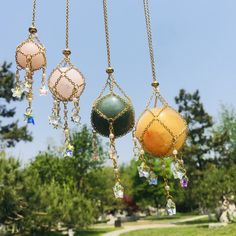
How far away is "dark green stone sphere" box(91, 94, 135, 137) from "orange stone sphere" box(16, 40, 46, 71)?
1.44m

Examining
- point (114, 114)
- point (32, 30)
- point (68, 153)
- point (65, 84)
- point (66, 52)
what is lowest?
point (68, 153)

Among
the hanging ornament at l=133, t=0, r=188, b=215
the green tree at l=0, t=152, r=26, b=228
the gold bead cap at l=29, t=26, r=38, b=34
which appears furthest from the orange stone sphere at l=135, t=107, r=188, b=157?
the green tree at l=0, t=152, r=26, b=228

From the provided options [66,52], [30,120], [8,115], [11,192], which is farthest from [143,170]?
[8,115]

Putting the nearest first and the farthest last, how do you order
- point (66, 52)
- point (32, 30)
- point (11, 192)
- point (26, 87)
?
point (66, 52) → point (26, 87) → point (32, 30) → point (11, 192)

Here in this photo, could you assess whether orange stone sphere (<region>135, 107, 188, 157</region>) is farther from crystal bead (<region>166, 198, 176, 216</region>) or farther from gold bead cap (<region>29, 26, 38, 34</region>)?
gold bead cap (<region>29, 26, 38, 34</region>)

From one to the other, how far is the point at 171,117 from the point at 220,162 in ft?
144

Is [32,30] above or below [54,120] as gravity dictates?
above

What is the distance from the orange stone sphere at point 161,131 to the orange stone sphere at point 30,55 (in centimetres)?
179

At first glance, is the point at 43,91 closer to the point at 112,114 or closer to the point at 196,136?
the point at 112,114

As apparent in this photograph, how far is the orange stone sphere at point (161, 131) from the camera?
349 cm

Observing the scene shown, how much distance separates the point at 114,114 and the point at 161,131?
1.40 feet

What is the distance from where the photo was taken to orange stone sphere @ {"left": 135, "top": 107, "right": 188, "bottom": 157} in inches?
137

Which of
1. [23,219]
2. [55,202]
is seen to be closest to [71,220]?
[55,202]

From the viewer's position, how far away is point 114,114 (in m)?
3.56
